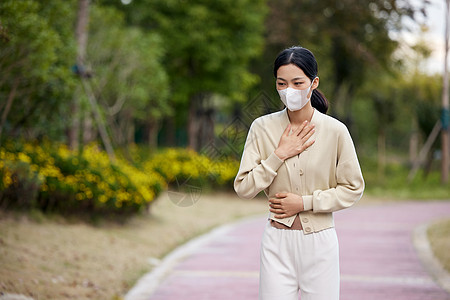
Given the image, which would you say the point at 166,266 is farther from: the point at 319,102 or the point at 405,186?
the point at 405,186

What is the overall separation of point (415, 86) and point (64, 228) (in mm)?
33787

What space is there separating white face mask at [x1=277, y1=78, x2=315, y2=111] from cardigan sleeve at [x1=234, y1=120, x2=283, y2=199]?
0.25 metres

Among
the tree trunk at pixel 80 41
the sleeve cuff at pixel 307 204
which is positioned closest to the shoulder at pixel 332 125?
the sleeve cuff at pixel 307 204

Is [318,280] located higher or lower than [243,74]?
lower

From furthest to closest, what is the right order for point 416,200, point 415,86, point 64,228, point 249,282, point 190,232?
point 415,86 → point 416,200 → point 190,232 → point 64,228 → point 249,282

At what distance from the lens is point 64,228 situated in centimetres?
842

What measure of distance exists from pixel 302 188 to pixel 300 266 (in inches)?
15.9

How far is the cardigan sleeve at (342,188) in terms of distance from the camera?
9.92 feet

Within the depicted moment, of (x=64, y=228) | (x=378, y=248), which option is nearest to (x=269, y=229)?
(x=64, y=228)

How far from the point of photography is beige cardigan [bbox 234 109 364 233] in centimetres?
304

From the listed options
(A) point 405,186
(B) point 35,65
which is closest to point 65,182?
(B) point 35,65

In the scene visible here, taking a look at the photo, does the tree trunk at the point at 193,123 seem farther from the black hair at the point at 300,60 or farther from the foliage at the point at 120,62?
the black hair at the point at 300,60

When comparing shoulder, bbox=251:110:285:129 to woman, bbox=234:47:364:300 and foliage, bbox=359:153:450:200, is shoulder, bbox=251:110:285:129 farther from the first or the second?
foliage, bbox=359:153:450:200

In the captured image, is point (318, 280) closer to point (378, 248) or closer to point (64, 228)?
point (64, 228)
